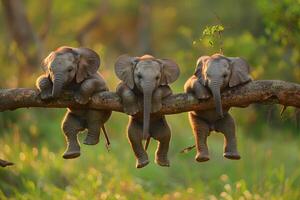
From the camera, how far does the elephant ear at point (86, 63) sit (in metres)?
7.32

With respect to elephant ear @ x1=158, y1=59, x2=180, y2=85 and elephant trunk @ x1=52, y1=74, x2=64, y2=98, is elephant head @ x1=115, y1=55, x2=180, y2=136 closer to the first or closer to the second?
elephant ear @ x1=158, y1=59, x2=180, y2=85

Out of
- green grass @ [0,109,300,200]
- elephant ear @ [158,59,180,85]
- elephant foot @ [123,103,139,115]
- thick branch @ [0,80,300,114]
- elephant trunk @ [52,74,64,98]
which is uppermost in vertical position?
elephant ear @ [158,59,180,85]

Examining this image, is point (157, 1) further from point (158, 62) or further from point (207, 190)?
point (158, 62)

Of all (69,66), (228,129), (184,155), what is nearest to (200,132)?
(228,129)

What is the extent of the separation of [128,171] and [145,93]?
4.98 m

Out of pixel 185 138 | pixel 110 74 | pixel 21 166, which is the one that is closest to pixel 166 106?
pixel 21 166

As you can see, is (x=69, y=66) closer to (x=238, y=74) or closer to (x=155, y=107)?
A: (x=155, y=107)

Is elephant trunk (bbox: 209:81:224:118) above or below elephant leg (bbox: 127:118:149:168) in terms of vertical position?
above

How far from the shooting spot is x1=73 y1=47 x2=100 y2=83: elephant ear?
288 inches

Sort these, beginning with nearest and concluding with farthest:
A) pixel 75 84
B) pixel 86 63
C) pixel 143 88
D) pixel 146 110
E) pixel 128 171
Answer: pixel 146 110, pixel 143 88, pixel 75 84, pixel 86 63, pixel 128 171

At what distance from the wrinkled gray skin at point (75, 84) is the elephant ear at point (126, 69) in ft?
0.59

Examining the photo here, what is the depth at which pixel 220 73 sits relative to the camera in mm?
6984

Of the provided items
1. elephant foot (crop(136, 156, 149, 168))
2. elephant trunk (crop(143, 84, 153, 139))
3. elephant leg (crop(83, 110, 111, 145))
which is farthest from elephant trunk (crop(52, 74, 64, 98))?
elephant foot (crop(136, 156, 149, 168))

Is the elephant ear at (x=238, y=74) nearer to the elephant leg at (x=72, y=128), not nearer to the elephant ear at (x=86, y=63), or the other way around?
the elephant ear at (x=86, y=63)
